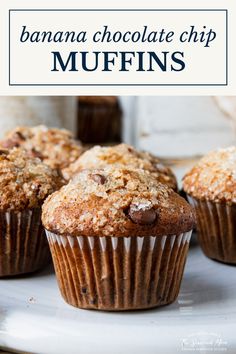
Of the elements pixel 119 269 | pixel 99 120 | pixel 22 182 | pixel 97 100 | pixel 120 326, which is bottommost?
pixel 120 326

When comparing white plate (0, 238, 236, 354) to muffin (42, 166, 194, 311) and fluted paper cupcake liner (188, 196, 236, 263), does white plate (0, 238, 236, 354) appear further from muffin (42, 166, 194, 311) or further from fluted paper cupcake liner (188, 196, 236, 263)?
fluted paper cupcake liner (188, 196, 236, 263)

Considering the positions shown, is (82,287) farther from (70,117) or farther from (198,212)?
(70,117)

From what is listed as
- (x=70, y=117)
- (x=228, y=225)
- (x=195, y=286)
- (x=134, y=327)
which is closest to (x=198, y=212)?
(x=228, y=225)

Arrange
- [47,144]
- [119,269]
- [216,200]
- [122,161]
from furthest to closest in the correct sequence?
[47,144], [122,161], [216,200], [119,269]

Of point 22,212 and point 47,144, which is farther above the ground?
point 47,144

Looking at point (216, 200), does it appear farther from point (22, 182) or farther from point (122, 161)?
point (22, 182)

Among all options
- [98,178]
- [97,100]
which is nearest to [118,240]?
[98,178]

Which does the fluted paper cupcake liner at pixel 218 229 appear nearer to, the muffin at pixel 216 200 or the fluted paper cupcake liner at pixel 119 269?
the muffin at pixel 216 200
